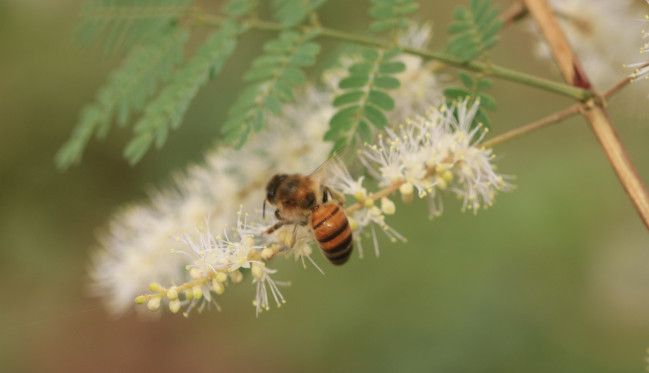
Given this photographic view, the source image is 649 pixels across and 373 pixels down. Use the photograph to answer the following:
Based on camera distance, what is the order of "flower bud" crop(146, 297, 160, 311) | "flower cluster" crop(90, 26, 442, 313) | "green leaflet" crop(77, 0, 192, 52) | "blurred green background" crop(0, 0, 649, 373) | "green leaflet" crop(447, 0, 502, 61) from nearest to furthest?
"flower bud" crop(146, 297, 160, 311) < "green leaflet" crop(447, 0, 502, 61) < "flower cluster" crop(90, 26, 442, 313) < "green leaflet" crop(77, 0, 192, 52) < "blurred green background" crop(0, 0, 649, 373)

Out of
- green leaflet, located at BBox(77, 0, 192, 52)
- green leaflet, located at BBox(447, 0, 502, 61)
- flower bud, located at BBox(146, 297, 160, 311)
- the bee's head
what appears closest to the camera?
flower bud, located at BBox(146, 297, 160, 311)

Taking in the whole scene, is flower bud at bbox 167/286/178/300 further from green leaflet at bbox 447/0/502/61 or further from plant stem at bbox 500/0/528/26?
plant stem at bbox 500/0/528/26

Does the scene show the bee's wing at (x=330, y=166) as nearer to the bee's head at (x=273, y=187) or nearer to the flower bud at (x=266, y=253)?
the bee's head at (x=273, y=187)

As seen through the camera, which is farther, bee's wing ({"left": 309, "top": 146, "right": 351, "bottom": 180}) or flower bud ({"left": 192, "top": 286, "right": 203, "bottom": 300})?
bee's wing ({"left": 309, "top": 146, "right": 351, "bottom": 180})

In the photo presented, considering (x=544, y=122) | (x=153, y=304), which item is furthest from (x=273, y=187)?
(x=544, y=122)

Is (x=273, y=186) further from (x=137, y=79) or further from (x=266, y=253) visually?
(x=137, y=79)

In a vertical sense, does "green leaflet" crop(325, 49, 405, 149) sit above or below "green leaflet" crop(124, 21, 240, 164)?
below

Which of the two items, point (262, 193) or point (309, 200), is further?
point (262, 193)

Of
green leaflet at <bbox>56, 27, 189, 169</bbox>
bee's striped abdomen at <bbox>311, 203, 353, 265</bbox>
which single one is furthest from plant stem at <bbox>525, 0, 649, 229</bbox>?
green leaflet at <bbox>56, 27, 189, 169</bbox>

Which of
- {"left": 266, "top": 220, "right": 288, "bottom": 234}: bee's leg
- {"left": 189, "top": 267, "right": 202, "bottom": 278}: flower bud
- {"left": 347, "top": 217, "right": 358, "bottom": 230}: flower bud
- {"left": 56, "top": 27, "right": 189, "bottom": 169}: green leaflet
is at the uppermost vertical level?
{"left": 56, "top": 27, "right": 189, "bottom": 169}: green leaflet
